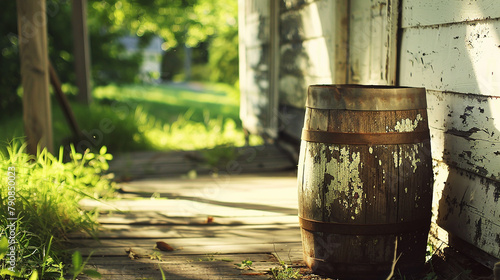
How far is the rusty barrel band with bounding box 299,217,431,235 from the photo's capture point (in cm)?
229

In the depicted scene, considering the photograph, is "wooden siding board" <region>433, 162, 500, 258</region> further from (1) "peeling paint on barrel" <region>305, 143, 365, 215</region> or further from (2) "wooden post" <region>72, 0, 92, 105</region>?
(2) "wooden post" <region>72, 0, 92, 105</region>

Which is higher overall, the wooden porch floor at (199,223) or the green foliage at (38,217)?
the green foliage at (38,217)

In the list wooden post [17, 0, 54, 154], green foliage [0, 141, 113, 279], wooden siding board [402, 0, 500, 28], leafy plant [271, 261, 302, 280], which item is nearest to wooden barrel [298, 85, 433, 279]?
leafy plant [271, 261, 302, 280]

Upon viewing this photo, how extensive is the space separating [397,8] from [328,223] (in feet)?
4.39

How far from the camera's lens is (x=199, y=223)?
133 inches

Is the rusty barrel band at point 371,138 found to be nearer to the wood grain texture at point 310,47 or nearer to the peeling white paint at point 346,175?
the peeling white paint at point 346,175

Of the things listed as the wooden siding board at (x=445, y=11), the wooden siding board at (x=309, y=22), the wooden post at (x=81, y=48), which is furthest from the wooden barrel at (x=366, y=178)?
the wooden post at (x=81, y=48)

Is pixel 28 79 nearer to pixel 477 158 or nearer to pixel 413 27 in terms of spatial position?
pixel 413 27

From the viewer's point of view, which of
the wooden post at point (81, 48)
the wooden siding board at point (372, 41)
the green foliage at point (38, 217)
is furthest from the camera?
the wooden post at point (81, 48)

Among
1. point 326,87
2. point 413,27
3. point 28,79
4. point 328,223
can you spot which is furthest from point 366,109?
point 28,79

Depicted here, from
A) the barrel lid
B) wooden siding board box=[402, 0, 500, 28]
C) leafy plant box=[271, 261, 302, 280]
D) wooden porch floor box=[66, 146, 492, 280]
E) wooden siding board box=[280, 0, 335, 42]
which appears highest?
wooden siding board box=[280, 0, 335, 42]

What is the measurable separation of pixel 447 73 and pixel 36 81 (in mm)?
2912

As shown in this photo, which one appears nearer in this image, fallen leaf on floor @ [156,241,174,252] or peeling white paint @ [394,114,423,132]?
peeling white paint @ [394,114,423,132]

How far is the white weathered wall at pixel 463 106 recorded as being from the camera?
2193 mm
